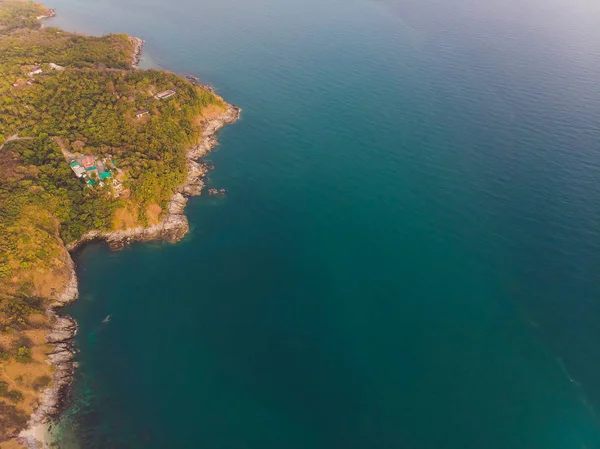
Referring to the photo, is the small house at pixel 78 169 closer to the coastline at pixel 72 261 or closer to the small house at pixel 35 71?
the coastline at pixel 72 261

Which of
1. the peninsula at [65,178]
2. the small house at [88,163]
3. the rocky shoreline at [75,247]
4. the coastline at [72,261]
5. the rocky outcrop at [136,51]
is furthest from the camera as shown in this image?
the rocky outcrop at [136,51]

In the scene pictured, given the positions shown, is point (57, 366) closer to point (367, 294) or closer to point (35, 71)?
point (367, 294)

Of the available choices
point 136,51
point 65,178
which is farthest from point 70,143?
point 136,51

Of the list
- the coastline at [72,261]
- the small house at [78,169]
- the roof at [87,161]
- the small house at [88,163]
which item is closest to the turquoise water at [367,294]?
the coastline at [72,261]

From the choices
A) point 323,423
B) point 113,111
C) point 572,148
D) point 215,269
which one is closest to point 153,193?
point 215,269

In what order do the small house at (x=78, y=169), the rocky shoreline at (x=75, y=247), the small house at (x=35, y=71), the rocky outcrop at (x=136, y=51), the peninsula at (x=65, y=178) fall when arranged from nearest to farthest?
the rocky shoreline at (x=75, y=247) → the peninsula at (x=65, y=178) → the small house at (x=78, y=169) → the small house at (x=35, y=71) → the rocky outcrop at (x=136, y=51)

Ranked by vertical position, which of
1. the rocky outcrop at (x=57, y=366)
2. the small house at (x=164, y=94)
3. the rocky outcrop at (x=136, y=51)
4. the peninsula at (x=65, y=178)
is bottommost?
the rocky outcrop at (x=57, y=366)
